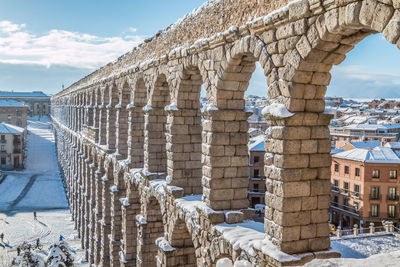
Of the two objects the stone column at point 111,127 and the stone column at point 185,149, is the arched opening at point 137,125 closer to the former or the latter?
the stone column at point 185,149

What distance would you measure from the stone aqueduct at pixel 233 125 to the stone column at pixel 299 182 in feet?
0.06

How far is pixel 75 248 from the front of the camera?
2991 centimetres

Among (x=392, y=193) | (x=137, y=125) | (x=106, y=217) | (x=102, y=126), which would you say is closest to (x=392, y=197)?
→ (x=392, y=193)

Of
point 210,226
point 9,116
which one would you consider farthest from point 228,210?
point 9,116

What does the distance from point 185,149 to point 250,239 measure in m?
4.68

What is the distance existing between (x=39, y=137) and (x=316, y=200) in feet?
278

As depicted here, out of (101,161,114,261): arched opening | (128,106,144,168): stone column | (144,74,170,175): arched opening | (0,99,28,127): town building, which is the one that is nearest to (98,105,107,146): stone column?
(101,161,114,261): arched opening

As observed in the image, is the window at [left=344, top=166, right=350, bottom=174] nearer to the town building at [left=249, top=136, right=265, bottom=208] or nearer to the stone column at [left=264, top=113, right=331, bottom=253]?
the town building at [left=249, top=136, right=265, bottom=208]

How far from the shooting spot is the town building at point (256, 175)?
32.3 meters

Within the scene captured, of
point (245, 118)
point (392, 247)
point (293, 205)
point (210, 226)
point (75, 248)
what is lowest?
point (75, 248)

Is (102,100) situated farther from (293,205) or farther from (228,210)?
(293,205)

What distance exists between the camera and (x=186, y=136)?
40.3 feet

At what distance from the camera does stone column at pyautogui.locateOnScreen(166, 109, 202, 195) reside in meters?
12.1

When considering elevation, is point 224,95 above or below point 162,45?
below
